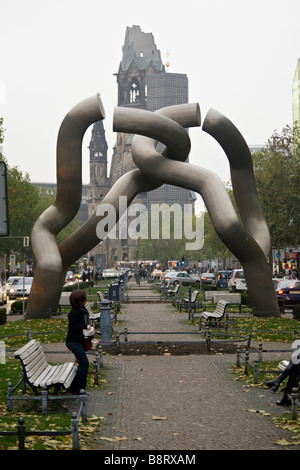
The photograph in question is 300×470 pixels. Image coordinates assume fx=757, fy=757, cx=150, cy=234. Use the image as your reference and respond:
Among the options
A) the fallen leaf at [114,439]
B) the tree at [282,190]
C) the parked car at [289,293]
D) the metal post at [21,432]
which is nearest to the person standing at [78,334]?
the fallen leaf at [114,439]

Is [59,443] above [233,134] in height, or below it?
below

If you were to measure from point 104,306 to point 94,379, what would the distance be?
201 inches

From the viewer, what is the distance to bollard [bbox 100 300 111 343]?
55.7 feet

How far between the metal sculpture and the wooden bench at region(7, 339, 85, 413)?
13340 mm

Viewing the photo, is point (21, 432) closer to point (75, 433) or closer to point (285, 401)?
point (75, 433)

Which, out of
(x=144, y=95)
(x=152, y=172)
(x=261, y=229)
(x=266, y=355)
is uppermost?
(x=144, y=95)

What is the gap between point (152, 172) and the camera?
983 inches

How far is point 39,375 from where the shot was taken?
10383 mm

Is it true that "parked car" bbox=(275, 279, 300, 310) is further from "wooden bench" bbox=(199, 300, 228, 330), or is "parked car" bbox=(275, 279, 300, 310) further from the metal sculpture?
"wooden bench" bbox=(199, 300, 228, 330)

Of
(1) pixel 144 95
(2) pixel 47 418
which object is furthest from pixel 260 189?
(1) pixel 144 95

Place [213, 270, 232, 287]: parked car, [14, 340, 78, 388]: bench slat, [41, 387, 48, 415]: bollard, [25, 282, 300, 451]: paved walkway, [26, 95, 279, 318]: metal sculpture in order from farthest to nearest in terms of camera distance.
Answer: [213, 270, 232, 287]: parked car → [26, 95, 279, 318]: metal sculpture → [14, 340, 78, 388]: bench slat → [41, 387, 48, 415]: bollard → [25, 282, 300, 451]: paved walkway

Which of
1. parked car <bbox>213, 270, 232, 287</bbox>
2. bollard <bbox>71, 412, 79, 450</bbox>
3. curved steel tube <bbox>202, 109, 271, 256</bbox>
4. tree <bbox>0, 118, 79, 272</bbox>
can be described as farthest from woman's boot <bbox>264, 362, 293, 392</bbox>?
parked car <bbox>213, 270, 232, 287</bbox>

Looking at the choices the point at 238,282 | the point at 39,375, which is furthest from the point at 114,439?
the point at 238,282
